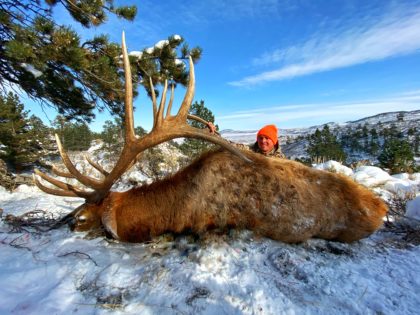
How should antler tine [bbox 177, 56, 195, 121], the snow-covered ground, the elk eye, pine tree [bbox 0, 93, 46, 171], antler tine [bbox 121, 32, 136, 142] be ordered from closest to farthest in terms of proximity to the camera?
1. the snow-covered ground
2. antler tine [bbox 121, 32, 136, 142]
3. antler tine [bbox 177, 56, 195, 121]
4. the elk eye
5. pine tree [bbox 0, 93, 46, 171]

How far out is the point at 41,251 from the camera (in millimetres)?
3000

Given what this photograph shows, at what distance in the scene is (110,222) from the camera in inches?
134

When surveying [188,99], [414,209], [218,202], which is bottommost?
[414,209]

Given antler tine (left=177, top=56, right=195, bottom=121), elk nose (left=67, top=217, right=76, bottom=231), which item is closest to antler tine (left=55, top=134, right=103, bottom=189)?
elk nose (left=67, top=217, right=76, bottom=231)

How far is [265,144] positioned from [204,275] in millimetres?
3272

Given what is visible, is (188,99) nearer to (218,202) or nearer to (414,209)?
(218,202)

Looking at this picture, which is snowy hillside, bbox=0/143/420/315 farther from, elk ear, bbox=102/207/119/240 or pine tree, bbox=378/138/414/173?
pine tree, bbox=378/138/414/173

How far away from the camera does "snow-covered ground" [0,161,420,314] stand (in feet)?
7.20

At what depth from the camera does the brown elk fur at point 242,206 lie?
331 cm

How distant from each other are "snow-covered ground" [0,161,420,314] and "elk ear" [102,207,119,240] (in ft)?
0.43

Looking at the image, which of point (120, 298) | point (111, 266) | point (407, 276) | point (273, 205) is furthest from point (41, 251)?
point (407, 276)

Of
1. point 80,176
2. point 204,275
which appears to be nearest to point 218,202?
point 204,275

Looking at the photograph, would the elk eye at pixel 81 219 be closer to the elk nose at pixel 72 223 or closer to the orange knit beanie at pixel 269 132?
the elk nose at pixel 72 223

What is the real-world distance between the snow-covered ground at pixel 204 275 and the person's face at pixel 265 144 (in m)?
2.35
